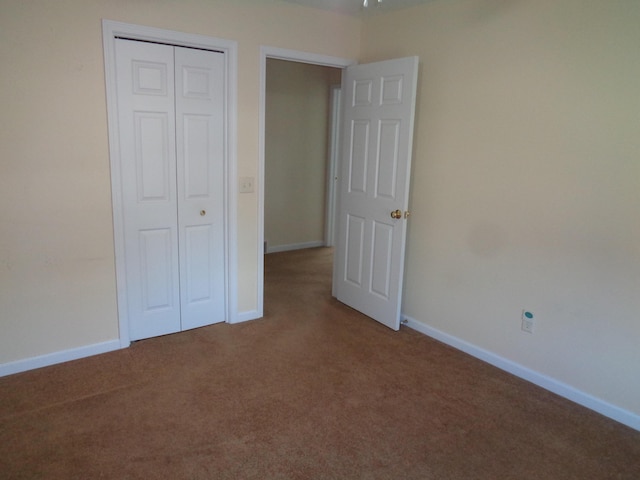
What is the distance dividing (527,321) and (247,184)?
2176 mm

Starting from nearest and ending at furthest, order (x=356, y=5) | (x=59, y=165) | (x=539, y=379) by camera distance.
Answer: (x=59, y=165), (x=539, y=379), (x=356, y=5)

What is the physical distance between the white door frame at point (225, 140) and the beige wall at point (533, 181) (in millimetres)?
1360

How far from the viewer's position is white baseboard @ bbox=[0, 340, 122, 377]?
2748mm

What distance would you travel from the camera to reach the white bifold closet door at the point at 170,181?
2.95m

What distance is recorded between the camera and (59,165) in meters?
2.70

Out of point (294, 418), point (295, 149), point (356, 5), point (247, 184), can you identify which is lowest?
point (294, 418)

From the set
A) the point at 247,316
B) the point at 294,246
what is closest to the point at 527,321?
the point at 247,316

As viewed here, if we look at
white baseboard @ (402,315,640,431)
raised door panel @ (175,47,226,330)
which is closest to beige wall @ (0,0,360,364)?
raised door panel @ (175,47,226,330)

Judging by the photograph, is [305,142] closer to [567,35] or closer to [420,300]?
[420,300]

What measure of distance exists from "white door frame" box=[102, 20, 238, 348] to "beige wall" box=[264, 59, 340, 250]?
86.5 inches

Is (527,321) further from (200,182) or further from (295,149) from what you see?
(295,149)

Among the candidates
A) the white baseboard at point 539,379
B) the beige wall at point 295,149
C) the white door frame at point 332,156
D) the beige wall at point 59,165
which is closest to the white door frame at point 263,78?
the beige wall at point 59,165

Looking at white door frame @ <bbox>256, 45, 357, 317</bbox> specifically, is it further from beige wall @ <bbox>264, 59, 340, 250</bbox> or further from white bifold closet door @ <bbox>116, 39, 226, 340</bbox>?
beige wall @ <bbox>264, 59, 340, 250</bbox>

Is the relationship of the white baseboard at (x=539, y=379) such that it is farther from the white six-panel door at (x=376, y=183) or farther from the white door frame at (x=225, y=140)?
the white door frame at (x=225, y=140)
